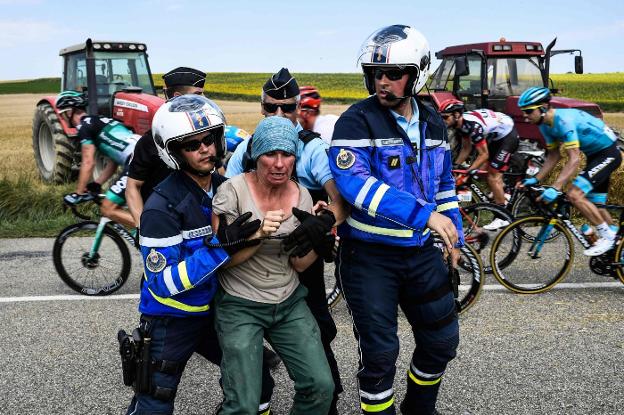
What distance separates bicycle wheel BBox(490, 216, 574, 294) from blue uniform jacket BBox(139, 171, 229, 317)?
4.30 m

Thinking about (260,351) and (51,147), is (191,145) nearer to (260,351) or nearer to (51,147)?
(260,351)

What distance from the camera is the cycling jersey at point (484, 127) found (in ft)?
31.5

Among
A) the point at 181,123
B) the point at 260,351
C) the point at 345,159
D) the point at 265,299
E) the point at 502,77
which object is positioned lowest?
the point at 260,351

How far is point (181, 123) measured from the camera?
3.05 meters

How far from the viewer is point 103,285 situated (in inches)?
270

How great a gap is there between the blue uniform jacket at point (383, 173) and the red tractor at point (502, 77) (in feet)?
37.1

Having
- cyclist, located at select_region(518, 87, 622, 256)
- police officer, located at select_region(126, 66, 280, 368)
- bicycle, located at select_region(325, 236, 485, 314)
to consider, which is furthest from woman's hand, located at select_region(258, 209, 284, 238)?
cyclist, located at select_region(518, 87, 622, 256)

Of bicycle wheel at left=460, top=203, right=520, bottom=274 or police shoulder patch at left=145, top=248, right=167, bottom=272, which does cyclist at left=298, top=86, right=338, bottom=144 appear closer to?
bicycle wheel at left=460, top=203, right=520, bottom=274

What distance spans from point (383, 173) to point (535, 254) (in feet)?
14.2

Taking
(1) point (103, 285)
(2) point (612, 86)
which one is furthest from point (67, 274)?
(2) point (612, 86)

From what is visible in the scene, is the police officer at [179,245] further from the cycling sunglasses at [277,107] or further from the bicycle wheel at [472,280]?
the bicycle wheel at [472,280]

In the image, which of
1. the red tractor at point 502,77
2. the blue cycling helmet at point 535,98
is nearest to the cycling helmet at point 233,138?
the blue cycling helmet at point 535,98

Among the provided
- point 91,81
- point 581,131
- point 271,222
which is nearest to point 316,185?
point 271,222

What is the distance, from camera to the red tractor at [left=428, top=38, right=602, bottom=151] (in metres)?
14.5
